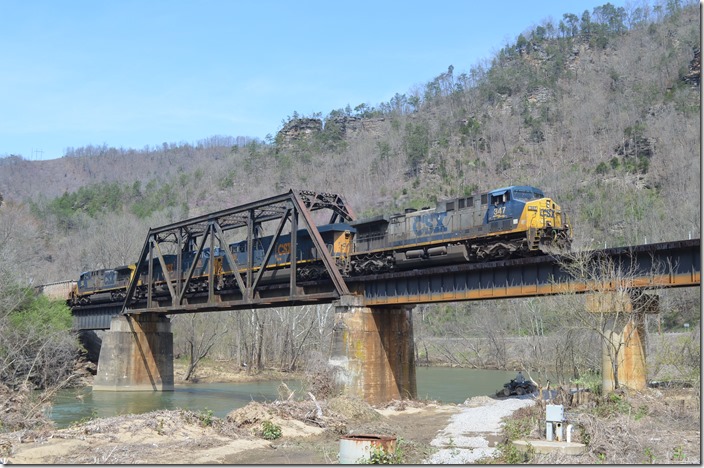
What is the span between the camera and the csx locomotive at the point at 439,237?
30.9 metres

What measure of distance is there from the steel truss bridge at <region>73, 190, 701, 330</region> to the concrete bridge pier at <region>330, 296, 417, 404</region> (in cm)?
98

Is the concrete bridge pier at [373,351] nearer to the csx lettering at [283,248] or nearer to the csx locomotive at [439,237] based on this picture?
the csx locomotive at [439,237]

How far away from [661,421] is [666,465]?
307 inches

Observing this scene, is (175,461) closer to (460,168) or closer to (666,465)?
(666,465)

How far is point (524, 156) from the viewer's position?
5684 inches

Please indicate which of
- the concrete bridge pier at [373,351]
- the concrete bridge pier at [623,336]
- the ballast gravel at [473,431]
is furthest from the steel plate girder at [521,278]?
the ballast gravel at [473,431]

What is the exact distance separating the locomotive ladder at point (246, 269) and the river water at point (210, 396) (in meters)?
5.90

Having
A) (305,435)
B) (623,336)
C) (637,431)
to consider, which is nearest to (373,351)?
(305,435)

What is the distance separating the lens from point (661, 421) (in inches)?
845

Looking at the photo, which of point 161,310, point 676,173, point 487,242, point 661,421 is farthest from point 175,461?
point 676,173

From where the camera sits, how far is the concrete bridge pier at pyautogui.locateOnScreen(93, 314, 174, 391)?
5325 centimetres

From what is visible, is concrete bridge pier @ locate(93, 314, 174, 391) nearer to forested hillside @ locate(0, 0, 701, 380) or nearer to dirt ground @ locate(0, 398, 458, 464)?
forested hillside @ locate(0, 0, 701, 380)

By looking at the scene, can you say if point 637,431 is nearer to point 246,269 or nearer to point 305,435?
point 305,435

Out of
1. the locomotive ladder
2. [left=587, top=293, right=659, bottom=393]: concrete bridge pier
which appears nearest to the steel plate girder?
[left=587, top=293, right=659, bottom=393]: concrete bridge pier
